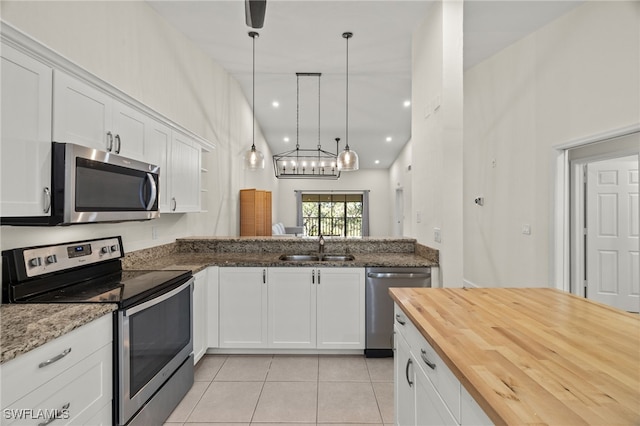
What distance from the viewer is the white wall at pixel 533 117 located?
268 cm

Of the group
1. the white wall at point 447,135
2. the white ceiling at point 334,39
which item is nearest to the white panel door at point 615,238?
the white ceiling at point 334,39

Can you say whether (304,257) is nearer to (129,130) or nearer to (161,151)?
(161,151)

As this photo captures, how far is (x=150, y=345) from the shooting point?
5.85 ft

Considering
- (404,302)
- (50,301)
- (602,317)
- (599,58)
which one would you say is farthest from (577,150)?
(50,301)

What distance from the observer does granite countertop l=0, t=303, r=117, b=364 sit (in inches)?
41.4

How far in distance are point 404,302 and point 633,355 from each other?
0.76m

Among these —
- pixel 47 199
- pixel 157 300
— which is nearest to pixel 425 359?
pixel 157 300

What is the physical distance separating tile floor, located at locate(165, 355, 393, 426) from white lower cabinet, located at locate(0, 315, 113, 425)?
74 centimetres

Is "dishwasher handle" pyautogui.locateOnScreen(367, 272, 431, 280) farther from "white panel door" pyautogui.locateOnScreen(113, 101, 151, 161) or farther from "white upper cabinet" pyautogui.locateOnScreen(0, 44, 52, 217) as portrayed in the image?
"white upper cabinet" pyautogui.locateOnScreen(0, 44, 52, 217)

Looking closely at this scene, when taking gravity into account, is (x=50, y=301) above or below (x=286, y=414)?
above

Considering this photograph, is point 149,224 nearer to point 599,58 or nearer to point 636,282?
point 599,58

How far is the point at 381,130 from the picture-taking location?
289 inches

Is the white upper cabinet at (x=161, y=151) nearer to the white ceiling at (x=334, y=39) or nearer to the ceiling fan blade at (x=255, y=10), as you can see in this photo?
the ceiling fan blade at (x=255, y=10)

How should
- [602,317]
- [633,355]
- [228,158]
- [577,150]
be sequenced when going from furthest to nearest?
[228,158] → [577,150] → [602,317] → [633,355]
